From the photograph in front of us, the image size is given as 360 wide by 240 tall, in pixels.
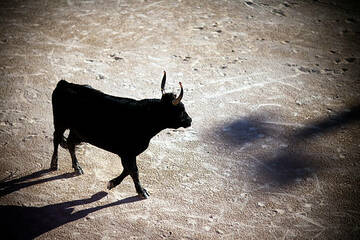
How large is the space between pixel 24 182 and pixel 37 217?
86 cm

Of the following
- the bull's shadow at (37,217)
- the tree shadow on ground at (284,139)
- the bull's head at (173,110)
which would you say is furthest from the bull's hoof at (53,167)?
the tree shadow on ground at (284,139)

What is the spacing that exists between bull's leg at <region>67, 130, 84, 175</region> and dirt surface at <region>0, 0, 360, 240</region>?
148 mm

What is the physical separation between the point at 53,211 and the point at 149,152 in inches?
78.4

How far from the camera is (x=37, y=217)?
509cm

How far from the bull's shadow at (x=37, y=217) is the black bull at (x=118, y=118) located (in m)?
0.61

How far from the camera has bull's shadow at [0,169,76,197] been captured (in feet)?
18.2

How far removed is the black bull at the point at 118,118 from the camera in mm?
4809

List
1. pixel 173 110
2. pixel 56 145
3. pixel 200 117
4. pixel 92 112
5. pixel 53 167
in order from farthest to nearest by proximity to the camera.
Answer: pixel 200 117 → pixel 53 167 → pixel 56 145 → pixel 92 112 → pixel 173 110

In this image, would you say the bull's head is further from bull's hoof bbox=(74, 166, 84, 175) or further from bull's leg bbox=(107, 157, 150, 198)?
bull's hoof bbox=(74, 166, 84, 175)

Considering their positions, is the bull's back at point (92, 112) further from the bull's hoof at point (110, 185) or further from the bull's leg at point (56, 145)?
the bull's hoof at point (110, 185)

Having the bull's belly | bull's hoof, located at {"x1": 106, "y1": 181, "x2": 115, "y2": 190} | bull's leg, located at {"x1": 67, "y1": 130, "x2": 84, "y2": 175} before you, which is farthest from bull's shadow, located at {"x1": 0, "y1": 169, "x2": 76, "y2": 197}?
the bull's belly

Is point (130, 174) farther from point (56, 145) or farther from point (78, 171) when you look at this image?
point (56, 145)

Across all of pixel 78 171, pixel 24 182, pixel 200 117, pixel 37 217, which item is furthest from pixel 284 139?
pixel 24 182

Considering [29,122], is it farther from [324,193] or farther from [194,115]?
[324,193]
